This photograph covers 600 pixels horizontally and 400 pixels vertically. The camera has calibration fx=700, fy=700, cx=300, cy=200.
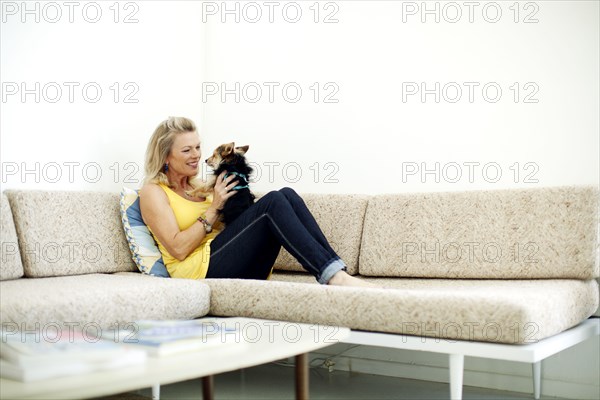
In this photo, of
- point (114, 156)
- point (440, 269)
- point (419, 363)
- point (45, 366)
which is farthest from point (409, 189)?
point (45, 366)

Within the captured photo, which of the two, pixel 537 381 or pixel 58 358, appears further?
pixel 537 381

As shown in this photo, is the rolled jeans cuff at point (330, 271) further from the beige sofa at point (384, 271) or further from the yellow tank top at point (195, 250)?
the yellow tank top at point (195, 250)

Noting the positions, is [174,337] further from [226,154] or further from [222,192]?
[226,154]

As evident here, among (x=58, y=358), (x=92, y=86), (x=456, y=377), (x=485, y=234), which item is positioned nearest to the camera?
(x=58, y=358)

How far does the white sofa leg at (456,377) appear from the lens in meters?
2.13

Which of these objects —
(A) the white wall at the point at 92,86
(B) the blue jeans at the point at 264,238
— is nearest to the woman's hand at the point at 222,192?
(B) the blue jeans at the point at 264,238

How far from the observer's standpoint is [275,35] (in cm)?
383

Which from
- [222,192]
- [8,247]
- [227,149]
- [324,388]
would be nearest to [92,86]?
[227,149]

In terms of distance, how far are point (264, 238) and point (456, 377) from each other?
1038 millimetres

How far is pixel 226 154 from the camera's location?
3.06m

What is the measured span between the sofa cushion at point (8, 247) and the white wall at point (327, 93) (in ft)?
0.92

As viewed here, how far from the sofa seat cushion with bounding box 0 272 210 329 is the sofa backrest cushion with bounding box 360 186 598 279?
2.78 feet

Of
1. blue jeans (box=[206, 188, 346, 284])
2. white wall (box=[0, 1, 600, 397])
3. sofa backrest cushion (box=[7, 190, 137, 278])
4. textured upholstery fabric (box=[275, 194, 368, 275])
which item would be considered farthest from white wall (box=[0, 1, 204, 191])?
textured upholstery fabric (box=[275, 194, 368, 275])

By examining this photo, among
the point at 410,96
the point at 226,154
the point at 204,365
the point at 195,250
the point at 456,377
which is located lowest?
the point at 456,377
